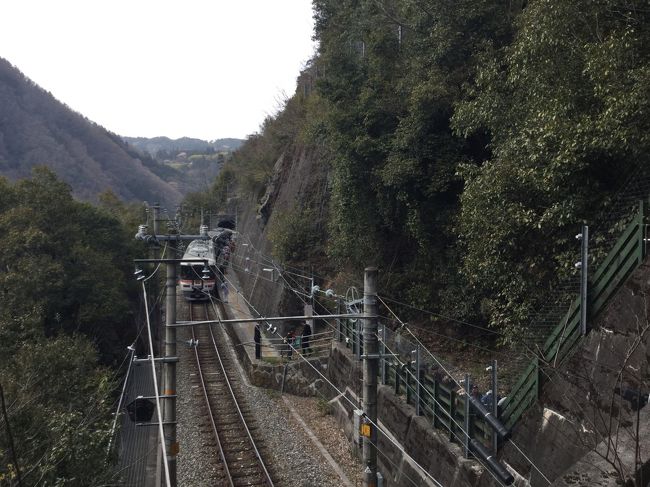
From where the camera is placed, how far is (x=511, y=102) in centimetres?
1054

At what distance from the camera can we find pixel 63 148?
108 m

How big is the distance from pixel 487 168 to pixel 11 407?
9.74m

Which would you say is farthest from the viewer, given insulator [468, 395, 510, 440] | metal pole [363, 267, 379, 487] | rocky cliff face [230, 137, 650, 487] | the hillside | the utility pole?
the hillside

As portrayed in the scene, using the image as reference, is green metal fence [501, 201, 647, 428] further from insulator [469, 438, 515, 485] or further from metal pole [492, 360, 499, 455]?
insulator [469, 438, 515, 485]

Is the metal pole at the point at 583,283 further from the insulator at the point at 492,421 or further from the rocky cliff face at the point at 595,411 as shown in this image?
the insulator at the point at 492,421

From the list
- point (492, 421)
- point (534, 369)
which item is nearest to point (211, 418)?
point (492, 421)

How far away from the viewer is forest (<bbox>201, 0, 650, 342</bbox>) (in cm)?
834

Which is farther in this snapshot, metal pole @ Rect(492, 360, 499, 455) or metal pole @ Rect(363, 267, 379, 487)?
metal pole @ Rect(492, 360, 499, 455)

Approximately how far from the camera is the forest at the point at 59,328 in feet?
30.8

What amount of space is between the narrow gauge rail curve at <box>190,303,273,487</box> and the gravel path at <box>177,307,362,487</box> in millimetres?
317

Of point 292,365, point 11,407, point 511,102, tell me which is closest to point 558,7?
point 511,102

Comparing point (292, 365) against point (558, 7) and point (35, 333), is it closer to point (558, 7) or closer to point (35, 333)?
point (35, 333)

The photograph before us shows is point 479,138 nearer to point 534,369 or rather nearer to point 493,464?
point 534,369

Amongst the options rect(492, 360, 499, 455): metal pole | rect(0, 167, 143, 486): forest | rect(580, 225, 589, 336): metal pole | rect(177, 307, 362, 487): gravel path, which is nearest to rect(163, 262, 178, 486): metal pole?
rect(0, 167, 143, 486): forest
